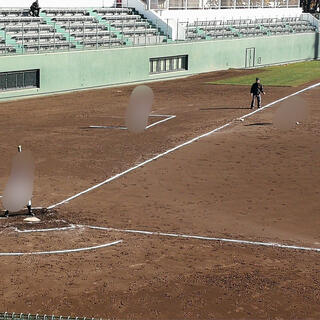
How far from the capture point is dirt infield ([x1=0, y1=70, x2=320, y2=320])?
14.9 meters

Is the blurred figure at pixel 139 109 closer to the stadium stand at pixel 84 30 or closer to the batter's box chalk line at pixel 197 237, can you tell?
the stadium stand at pixel 84 30

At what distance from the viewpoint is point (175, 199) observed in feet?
74.3

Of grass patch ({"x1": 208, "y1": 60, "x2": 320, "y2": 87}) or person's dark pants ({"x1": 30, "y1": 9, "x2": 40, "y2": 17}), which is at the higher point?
person's dark pants ({"x1": 30, "y1": 9, "x2": 40, "y2": 17})

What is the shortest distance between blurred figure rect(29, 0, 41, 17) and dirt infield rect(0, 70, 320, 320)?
54.2ft

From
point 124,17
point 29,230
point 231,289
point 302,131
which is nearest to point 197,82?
point 124,17

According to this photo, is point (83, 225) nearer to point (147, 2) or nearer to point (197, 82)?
point (197, 82)

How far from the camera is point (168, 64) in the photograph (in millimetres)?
59125

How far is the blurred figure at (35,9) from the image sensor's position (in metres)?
52.0

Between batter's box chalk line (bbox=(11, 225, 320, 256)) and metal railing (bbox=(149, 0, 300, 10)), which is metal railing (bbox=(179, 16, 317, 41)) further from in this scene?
batter's box chalk line (bbox=(11, 225, 320, 256))

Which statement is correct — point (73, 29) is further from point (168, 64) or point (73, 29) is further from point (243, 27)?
point (243, 27)

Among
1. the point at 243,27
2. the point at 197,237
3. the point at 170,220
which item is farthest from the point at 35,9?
the point at 197,237

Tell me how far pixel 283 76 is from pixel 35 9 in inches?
837

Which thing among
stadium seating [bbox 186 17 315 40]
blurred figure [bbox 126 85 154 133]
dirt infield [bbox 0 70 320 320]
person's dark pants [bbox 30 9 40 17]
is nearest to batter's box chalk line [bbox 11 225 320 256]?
dirt infield [bbox 0 70 320 320]

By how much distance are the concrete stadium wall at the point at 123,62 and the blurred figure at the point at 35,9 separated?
553cm
